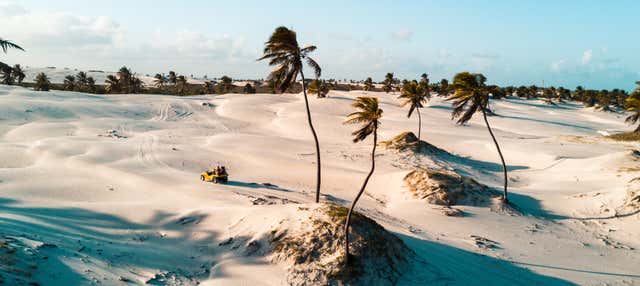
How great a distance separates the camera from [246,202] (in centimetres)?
1689

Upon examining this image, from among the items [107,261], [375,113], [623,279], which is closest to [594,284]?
[623,279]

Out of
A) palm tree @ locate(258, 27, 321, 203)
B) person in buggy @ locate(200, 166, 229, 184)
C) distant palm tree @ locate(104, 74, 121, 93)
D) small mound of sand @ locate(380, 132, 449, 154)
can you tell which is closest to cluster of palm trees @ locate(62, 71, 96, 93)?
distant palm tree @ locate(104, 74, 121, 93)

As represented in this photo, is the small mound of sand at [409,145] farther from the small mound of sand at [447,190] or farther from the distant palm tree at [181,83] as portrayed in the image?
the distant palm tree at [181,83]

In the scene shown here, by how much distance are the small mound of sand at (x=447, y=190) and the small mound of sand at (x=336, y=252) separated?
966cm

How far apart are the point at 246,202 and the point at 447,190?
40.6 ft

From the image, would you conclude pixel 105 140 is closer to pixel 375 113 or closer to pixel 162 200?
pixel 162 200

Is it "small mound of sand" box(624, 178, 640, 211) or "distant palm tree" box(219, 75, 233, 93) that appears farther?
"distant palm tree" box(219, 75, 233, 93)

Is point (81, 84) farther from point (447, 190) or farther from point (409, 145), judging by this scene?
point (447, 190)

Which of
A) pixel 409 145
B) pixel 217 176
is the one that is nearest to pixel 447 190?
pixel 409 145

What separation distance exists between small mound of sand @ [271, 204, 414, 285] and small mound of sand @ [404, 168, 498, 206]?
9.66 meters

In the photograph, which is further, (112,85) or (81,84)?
(81,84)

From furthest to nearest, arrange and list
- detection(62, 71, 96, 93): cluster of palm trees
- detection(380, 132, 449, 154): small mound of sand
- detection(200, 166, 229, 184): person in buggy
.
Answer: detection(62, 71, 96, 93): cluster of palm trees
detection(380, 132, 449, 154): small mound of sand
detection(200, 166, 229, 184): person in buggy

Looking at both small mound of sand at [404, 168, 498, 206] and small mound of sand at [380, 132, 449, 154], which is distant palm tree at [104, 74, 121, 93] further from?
small mound of sand at [404, 168, 498, 206]

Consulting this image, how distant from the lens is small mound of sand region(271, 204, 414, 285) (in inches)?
417
